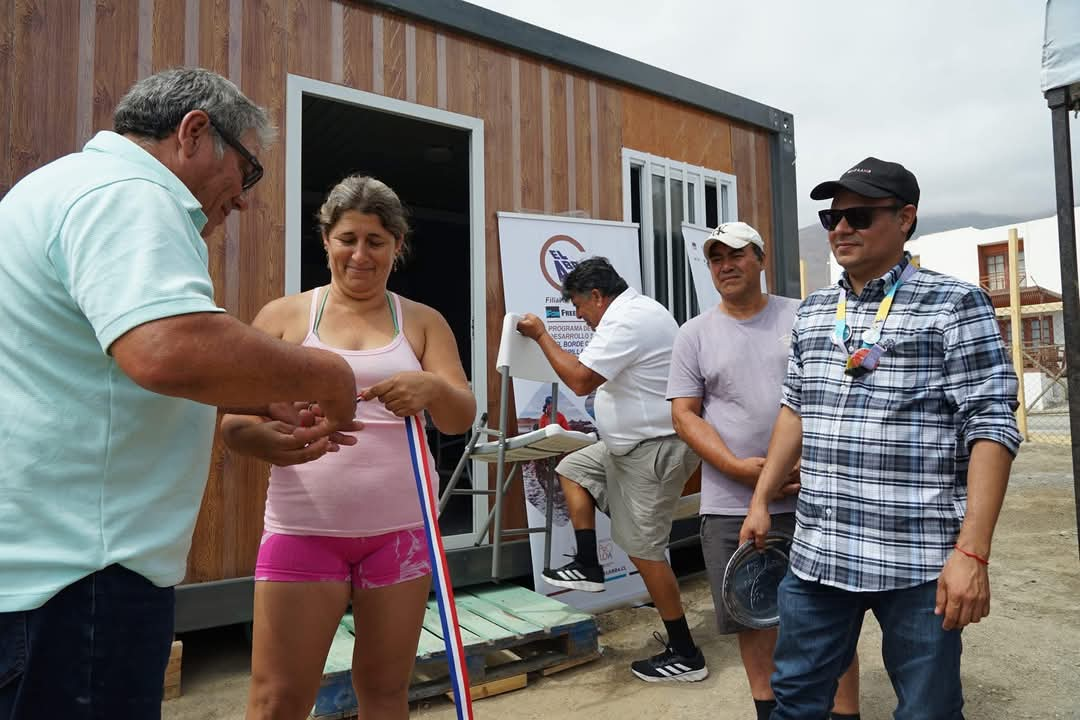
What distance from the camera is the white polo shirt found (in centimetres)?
341

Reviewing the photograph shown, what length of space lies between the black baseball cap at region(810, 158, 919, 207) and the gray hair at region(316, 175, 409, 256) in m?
1.23

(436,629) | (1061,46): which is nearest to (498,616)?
(436,629)

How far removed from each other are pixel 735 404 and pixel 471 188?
96.5 inches

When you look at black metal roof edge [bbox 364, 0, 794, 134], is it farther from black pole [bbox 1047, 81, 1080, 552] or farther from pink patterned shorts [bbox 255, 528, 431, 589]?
pink patterned shorts [bbox 255, 528, 431, 589]

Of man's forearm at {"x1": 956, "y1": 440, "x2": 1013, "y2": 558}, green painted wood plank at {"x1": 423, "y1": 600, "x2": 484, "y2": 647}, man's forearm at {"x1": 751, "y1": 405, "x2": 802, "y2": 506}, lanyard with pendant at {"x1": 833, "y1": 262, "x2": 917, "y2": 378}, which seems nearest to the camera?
man's forearm at {"x1": 956, "y1": 440, "x2": 1013, "y2": 558}

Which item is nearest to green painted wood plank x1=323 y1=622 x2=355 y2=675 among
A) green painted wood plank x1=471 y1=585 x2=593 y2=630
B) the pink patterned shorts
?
green painted wood plank x1=471 y1=585 x2=593 y2=630

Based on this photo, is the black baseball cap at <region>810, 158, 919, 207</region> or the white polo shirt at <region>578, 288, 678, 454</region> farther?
the white polo shirt at <region>578, 288, 678, 454</region>

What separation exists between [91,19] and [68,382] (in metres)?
3.00

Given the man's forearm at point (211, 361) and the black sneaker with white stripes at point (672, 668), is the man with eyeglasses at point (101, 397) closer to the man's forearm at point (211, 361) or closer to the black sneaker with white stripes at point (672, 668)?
the man's forearm at point (211, 361)

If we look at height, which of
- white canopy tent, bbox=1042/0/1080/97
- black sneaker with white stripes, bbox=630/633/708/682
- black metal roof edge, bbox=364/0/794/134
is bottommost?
black sneaker with white stripes, bbox=630/633/708/682

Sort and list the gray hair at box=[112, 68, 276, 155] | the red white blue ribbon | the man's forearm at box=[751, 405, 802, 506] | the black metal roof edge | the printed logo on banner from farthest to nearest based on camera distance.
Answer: the printed logo on banner, the black metal roof edge, the man's forearm at box=[751, 405, 802, 506], the red white blue ribbon, the gray hair at box=[112, 68, 276, 155]

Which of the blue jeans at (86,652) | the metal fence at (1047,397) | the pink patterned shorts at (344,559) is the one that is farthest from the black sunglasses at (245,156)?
the metal fence at (1047,397)

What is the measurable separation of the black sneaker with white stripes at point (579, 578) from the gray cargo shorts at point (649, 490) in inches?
12.1

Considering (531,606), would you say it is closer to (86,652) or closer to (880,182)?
(880,182)
